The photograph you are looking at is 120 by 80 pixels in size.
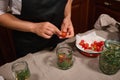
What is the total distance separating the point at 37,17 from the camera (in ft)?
3.08

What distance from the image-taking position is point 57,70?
2.60ft

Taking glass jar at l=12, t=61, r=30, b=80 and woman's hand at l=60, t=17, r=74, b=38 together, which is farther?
woman's hand at l=60, t=17, r=74, b=38

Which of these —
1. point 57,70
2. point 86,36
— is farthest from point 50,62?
point 86,36

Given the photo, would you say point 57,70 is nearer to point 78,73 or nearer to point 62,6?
point 78,73

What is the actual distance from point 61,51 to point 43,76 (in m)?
0.14

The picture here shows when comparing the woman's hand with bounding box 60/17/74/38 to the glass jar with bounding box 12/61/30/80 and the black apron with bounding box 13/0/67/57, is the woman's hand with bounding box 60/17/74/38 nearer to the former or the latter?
the black apron with bounding box 13/0/67/57

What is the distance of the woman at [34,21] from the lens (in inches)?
34.4

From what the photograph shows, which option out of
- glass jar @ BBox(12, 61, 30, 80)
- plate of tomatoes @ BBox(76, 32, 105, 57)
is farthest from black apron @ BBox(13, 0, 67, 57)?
glass jar @ BBox(12, 61, 30, 80)

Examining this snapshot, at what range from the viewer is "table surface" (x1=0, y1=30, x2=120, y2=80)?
0.75 metres

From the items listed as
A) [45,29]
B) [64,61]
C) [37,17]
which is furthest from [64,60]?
[37,17]

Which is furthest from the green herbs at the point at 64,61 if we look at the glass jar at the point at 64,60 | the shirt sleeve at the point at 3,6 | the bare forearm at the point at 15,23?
the shirt sleeve at the point at 3,6

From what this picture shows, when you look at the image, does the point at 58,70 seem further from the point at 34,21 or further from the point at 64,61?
the point at 34,21

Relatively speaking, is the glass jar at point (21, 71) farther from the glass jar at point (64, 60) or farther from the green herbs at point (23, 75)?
the glass jar at point (64, 60)

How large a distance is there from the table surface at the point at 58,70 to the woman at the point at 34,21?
0.37 feet
